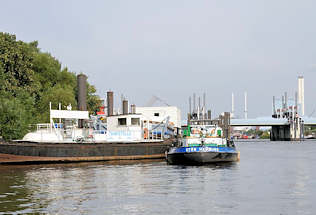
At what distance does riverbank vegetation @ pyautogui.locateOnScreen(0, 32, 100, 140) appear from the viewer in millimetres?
56875

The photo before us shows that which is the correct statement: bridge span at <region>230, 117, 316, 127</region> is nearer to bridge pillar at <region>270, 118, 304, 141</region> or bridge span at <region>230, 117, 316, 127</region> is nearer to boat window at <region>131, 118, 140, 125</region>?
bridge pillar at <region>270, 118, 304, 141</region>

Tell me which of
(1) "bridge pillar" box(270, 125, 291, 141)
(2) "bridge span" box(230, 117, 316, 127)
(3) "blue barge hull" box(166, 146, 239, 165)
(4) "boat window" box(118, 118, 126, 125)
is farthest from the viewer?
(1) "bridge pillar" box(270, 125, 291, 141)

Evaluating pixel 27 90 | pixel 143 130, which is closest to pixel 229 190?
pixel 143 130

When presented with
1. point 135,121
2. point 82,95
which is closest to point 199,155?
point 135,121

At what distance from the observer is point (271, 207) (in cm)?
1933

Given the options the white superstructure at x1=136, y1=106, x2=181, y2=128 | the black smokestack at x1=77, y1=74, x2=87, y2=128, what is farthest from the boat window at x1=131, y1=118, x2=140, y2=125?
the white superstructure at x1=136, y1=106, x2=181, y2=128

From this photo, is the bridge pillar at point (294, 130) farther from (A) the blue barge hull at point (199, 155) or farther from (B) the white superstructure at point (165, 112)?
(A) the blue barge hull at point (199, 155)

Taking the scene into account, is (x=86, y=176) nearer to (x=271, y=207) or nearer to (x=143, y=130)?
(x=271, y=207)

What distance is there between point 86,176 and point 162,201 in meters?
12.3

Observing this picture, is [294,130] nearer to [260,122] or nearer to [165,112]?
[260,122]

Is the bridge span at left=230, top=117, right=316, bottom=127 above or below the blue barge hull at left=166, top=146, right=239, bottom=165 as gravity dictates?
above

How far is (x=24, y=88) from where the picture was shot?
69.7 meters

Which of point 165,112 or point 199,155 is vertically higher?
point 165,112

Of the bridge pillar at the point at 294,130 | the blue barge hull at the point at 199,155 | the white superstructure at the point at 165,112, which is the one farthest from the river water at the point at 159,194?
the bridge pillar at the point at 294,130
